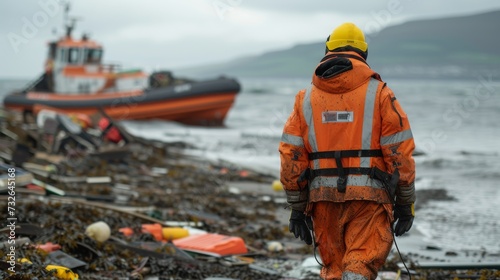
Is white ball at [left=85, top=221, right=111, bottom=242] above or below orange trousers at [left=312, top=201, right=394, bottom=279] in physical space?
below

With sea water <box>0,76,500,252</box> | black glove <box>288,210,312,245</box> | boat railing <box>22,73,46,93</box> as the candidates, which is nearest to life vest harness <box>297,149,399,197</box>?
black glove <box>288,210,312,245</box>

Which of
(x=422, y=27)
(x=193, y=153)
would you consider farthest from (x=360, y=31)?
(x=422, y=27)

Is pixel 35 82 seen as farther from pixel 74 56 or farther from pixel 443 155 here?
pixel 443 155

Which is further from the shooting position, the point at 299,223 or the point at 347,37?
the point at 299,223

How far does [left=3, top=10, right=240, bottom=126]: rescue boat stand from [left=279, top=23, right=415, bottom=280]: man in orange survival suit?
69.4 feet

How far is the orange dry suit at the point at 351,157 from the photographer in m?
3.82

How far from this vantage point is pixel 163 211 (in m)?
8.37

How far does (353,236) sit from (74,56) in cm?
2320

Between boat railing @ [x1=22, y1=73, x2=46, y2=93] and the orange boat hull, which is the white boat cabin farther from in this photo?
boat railing @ [x1=22, y1=73, x2=46, y2=93]

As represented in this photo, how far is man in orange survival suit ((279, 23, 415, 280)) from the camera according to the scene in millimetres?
3828

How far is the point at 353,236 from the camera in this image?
3.89m

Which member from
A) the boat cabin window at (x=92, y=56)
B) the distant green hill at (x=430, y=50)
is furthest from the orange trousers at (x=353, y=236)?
the distant green hill at (x=430, y=50)

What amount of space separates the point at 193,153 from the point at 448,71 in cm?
12196

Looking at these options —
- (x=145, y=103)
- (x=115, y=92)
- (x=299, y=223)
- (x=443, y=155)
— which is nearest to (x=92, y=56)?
(x=115, y=92)
